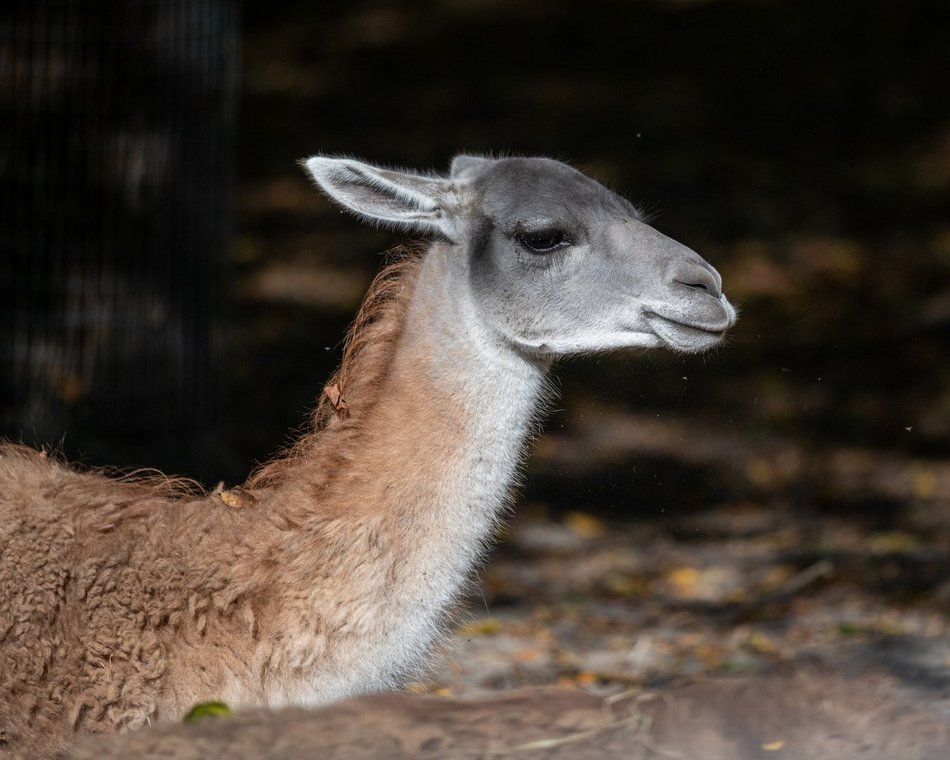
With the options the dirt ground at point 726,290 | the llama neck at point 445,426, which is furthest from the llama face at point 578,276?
the dirt ground at point 726,290

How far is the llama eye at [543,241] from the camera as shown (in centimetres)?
487

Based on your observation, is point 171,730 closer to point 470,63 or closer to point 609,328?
point 609,328

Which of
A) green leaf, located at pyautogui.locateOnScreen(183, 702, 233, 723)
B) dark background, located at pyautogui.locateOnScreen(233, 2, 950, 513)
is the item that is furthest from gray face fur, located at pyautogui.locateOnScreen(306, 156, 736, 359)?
dark background, located at pyautogui.locateOnScreen(233, 2, 950, 513)

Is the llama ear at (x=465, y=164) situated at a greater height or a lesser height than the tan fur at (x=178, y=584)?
greater

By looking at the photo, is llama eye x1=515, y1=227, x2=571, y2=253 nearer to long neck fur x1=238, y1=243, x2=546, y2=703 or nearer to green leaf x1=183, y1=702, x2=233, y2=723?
long neck fur x1=238, y1=243, x2=546, y2=703

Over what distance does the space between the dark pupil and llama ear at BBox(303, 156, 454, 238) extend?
306 mm

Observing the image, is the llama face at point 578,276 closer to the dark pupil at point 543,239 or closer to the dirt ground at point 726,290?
the dark pupil at point 543,239

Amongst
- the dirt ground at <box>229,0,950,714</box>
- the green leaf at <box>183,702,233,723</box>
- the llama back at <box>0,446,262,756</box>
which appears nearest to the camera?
the green leaf at <box>183,702,233,723</box>

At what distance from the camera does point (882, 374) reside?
37.0 feet

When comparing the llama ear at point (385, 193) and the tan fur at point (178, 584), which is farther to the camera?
the llama ear at point (385, 193)

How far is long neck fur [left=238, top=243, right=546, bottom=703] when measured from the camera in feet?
14.2

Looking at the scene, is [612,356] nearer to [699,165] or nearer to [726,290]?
[726,290]

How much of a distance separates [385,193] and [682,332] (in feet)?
3.89

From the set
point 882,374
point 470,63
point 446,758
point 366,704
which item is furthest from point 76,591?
point 470,63
